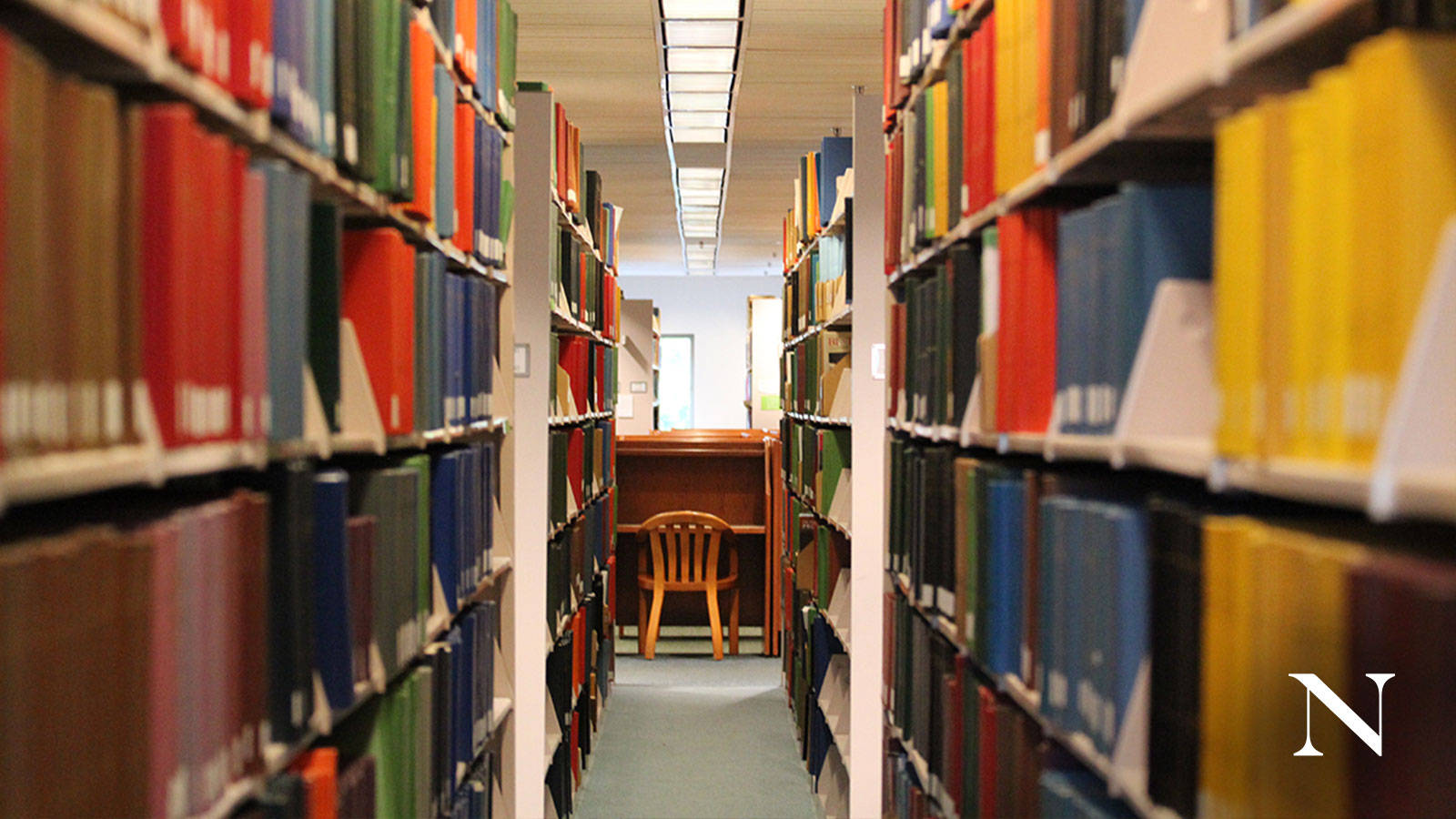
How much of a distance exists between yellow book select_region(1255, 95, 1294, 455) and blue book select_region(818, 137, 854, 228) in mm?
3508

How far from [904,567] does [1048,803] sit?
3.74 ft

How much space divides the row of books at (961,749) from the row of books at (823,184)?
175 centimetres

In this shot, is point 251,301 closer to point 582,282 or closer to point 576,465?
point 576,465

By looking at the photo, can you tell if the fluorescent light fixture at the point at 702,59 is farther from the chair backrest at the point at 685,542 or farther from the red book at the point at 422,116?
the red book at the point at 422,116

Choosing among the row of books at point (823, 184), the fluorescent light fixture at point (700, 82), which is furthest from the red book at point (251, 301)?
the fluorescent light fixture at point (700, 82)

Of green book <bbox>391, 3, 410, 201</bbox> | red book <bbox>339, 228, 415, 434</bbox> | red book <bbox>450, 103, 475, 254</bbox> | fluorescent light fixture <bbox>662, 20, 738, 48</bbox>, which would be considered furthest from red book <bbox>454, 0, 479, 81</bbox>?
fluorescent light fixture <bbox>662, 20, 738, 48</bbox>

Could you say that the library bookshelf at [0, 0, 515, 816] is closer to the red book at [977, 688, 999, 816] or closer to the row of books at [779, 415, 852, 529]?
the red book at [977, 688, 999, 816]

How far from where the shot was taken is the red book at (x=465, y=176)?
8.07 ft

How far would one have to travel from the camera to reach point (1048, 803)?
1.56 metres

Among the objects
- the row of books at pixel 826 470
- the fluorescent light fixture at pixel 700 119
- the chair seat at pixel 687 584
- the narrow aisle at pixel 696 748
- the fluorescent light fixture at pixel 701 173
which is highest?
the fluorescent light fixture at pixel 700 119

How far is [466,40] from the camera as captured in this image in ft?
8.23

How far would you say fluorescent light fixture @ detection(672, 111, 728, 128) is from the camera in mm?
6693

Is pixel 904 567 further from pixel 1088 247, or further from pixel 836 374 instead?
pixel 836 374

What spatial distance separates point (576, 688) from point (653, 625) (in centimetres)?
226
